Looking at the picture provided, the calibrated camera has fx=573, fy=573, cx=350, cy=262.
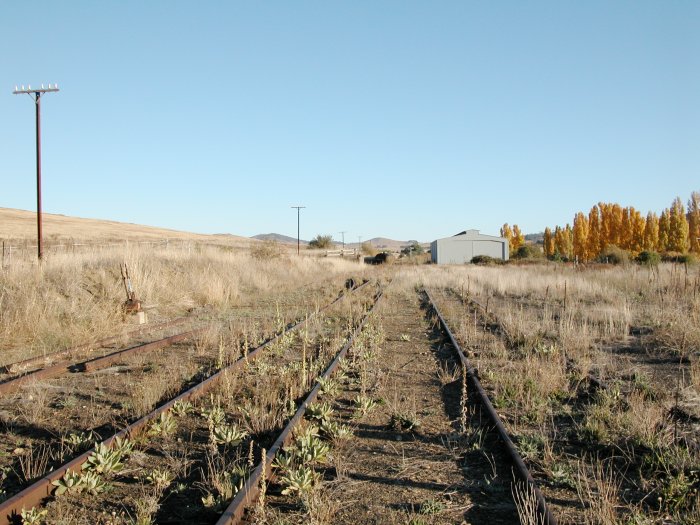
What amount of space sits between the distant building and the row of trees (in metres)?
11.2

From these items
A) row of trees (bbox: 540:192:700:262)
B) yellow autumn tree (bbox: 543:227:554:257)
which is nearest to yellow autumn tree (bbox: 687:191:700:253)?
row of trees (bbox: 540:192:700:262)

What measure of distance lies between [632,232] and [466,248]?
2665 cm

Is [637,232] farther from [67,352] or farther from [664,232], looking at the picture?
[67,352]

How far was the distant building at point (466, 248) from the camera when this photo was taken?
82.7 meters

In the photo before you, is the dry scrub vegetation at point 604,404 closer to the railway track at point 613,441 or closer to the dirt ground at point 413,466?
the railway track at point 613,441

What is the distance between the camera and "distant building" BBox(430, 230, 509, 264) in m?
82.7

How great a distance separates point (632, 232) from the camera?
87.3 metres

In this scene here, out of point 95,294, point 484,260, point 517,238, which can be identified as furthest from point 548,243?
point 95,294

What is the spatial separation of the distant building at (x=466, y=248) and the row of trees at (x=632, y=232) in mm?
11186

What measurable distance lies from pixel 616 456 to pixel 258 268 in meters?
27.3

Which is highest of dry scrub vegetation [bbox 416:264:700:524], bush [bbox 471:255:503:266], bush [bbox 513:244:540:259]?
bush [bbox 513:244:540:259]

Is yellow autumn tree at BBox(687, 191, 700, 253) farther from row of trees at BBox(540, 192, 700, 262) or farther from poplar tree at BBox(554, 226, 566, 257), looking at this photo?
poplar tree at BBox(554, 226, 566, 257)

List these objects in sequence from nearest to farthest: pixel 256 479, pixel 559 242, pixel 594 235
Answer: pixel 256 479 < pixel 594 235 < pixel 559 242

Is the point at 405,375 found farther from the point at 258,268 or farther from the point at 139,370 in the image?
the point at 258,268
